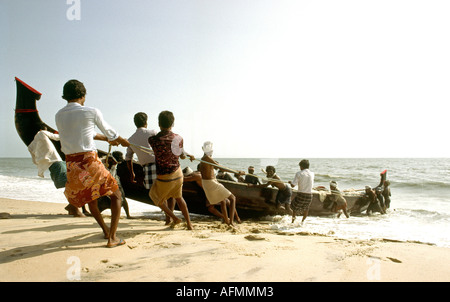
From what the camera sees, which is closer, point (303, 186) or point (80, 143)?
point (80, 143)

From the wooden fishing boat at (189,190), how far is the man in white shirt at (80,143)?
3.13m

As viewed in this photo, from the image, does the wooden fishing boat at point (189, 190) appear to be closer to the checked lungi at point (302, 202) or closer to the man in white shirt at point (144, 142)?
the checked lungi at point (302, 202)

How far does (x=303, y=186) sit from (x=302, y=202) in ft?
1.35

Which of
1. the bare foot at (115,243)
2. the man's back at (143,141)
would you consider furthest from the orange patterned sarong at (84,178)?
the man's back at (143,141)

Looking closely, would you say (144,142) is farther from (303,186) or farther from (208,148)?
(303,186)

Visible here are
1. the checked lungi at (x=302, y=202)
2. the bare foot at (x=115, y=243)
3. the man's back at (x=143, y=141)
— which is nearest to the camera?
the bare foot at (x=115, y=243)

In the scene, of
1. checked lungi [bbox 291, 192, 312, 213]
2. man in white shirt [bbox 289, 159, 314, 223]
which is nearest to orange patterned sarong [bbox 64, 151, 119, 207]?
man in white shirt [bbox 289, 159, 314, 223]

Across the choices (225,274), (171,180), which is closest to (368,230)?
(171,180)

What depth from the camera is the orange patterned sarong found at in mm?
3049

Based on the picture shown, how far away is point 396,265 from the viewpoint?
3164mm

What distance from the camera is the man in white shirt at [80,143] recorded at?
3027 mm

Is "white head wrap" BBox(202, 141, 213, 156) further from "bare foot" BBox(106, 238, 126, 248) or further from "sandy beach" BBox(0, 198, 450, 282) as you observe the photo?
"bare foot" BBox(106, 238, 126, 248)

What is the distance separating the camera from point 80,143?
3031 mm

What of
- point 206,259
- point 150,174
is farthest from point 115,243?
point 150,174
